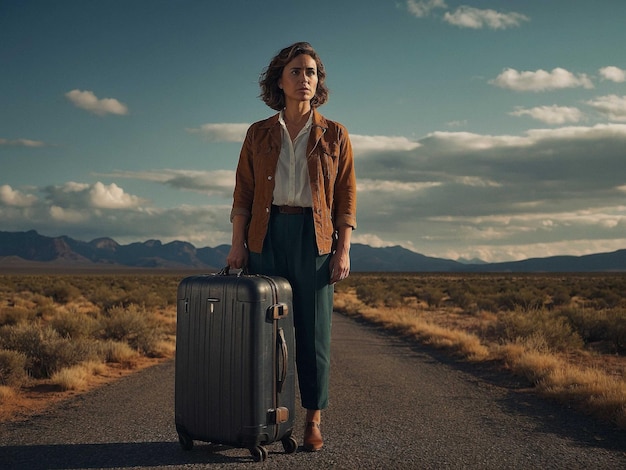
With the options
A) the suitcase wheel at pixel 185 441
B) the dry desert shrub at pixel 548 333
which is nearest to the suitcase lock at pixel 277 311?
the suitcase wheel at pixel 185 441

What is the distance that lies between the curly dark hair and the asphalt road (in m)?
2.50

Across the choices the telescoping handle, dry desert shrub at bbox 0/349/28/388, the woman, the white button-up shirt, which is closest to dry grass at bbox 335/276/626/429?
the woman

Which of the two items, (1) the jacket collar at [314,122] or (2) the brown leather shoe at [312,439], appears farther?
(1) the jacket collar at [314,122]

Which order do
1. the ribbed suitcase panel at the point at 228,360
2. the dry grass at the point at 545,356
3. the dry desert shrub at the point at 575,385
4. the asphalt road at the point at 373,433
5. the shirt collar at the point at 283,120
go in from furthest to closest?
the dry grass at the point at 545,356 → the dry desert shrub at the point at 575,385 → the shirt collar at the point at 283,120 → the asphalt road at the point at 373,433 → the ribbed suitcase panel at the point at 228,360

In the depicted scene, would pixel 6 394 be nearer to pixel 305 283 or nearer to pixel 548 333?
pixel 305 283

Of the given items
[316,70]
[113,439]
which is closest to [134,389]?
[113,439]

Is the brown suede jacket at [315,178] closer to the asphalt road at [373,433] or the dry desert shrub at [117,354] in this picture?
the asphalt road at [373,433]

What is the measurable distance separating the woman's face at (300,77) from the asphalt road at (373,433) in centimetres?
248

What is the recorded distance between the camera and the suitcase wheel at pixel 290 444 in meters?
4.39

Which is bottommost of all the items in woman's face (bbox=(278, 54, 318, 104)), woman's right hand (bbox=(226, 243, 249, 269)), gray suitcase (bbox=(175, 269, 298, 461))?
gray suitcase (bbox=(175, 269, 298, 461))

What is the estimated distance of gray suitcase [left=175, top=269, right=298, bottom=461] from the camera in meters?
4.03

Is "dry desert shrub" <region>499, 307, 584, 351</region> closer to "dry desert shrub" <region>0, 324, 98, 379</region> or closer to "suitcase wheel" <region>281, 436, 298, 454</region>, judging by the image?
"dry desert shrub" <region>0, 324, 98, 379</region>

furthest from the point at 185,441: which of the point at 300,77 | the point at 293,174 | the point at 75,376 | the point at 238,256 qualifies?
the point at 75,376

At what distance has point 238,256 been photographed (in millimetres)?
4566
